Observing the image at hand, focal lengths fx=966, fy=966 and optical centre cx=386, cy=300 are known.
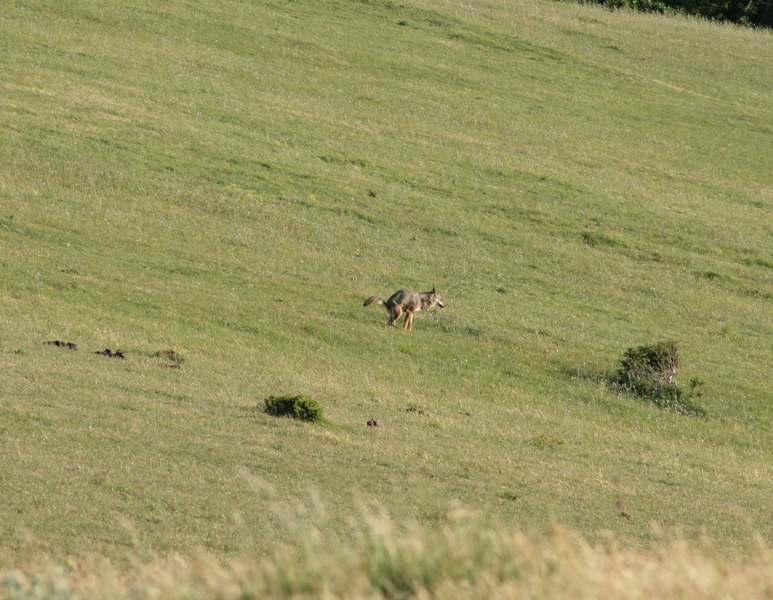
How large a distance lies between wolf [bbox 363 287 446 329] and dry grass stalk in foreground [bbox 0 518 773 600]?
1790 cm

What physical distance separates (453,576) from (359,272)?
2235 centimetres

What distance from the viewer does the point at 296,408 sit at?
16.3 metres

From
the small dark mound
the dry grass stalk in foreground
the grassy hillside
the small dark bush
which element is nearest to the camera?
the dry grass stalk in foreground

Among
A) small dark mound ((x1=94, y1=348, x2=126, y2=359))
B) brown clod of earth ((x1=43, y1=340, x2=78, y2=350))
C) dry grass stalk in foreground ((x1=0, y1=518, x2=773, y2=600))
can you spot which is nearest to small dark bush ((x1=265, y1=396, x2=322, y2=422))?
small dark mound ((x1=94, y1=348, x2=126, y2=359))

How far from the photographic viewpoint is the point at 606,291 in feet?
99.1

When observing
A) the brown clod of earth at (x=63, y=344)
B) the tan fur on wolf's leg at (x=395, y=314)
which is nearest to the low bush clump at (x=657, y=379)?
the tan fur on wolf's leg at (x=395, y=314)

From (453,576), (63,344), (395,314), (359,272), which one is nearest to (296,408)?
(63,344)

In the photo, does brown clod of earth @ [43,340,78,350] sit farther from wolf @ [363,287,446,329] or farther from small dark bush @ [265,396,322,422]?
wolf @ [363,287,446,329]

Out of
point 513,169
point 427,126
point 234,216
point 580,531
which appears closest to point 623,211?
point 513,169

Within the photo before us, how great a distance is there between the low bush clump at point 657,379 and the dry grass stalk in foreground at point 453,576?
1698cm

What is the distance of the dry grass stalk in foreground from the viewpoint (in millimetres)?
5570

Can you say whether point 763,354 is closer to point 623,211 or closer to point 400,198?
point 623,211

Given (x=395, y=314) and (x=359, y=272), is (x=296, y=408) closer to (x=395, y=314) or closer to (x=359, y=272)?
(x=395, y=314)

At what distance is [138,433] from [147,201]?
1696 centimetres
